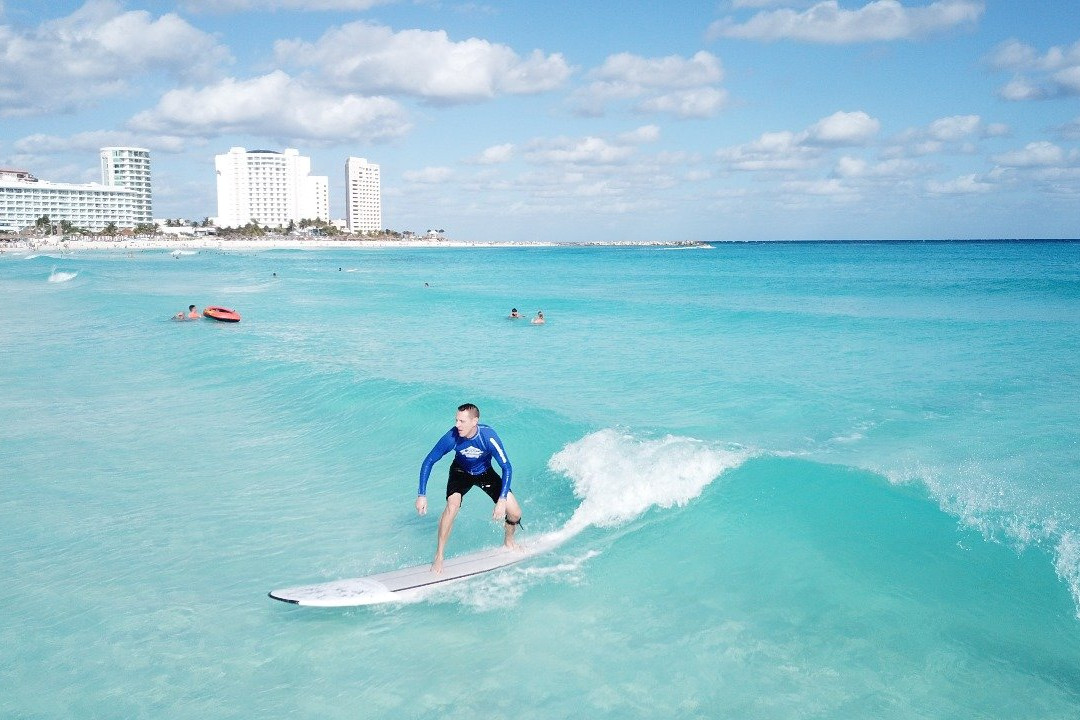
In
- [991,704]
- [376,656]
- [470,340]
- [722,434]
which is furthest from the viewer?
[470,340]

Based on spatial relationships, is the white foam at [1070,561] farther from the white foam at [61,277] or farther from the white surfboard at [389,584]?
the white foam at [61,277]

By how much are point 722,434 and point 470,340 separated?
16875mm

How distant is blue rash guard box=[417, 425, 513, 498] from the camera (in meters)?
8.01

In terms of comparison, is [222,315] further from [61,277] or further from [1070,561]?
[61,277]

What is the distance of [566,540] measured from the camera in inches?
358

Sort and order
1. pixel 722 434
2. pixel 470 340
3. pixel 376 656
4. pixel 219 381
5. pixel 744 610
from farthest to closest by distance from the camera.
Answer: pixel 470 340, pixel 219 381, pixel 722 434, pixel 744 610, pixel 376 656

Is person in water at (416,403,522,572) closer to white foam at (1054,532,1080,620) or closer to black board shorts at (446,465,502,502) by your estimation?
black board shorts at (446,465,502,502)

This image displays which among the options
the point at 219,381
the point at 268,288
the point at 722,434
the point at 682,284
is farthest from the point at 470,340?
the point at 682,284

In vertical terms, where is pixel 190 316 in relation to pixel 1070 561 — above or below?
Result: above

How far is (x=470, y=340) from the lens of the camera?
97.6ft

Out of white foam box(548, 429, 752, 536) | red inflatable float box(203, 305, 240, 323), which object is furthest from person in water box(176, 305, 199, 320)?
white foam box(548, 429, 752, 536)

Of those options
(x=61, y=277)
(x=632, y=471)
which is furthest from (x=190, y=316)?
(x=61, y=277)

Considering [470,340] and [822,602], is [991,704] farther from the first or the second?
[470,340]

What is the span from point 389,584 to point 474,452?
65.4 inches
